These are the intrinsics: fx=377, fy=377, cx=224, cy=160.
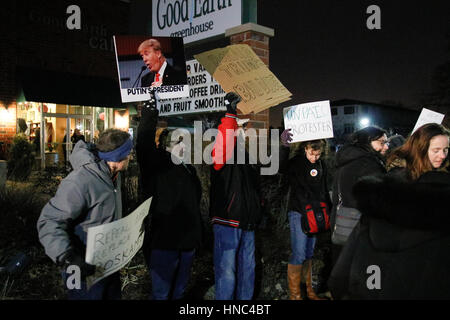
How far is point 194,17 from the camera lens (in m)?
5.70

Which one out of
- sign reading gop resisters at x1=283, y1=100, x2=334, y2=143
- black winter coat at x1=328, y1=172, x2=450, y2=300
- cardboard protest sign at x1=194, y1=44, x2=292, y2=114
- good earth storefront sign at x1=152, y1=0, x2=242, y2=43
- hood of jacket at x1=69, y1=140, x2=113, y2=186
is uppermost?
good earth storefront sign at x1=152, y1=0, x2=242, y2=43

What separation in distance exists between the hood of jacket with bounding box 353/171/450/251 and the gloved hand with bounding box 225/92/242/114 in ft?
5.50

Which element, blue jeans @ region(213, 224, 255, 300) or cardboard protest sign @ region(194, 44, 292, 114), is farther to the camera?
cardboard protest sign @ region(194, 44, 292, 114)

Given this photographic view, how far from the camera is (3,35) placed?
45.6 ft

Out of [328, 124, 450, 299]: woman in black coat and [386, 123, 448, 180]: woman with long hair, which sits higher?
[386, 123, 448, 180]: woman with long hair

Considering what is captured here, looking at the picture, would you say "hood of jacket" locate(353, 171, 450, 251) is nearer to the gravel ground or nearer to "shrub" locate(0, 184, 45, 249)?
the gravel ground

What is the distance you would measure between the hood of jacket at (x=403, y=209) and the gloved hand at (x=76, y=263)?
162cm

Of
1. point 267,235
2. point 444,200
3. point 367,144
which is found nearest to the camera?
point 444,200

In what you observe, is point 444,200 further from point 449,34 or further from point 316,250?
point 449,34

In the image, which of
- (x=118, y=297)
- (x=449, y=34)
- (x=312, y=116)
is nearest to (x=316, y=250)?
(x=312, y=116)

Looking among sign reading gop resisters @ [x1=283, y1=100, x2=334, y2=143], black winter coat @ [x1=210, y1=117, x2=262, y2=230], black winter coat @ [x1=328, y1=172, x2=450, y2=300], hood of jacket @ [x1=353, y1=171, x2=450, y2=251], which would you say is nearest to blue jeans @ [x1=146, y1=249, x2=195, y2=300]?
black winter coat @ [x1=210, y1=117, x2=262, y2=230]

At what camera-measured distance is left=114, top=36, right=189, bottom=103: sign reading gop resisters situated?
391cm

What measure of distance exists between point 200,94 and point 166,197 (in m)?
2.65

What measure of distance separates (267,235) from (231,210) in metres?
2.30
